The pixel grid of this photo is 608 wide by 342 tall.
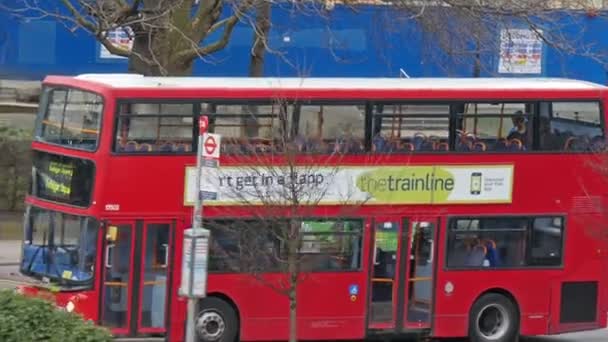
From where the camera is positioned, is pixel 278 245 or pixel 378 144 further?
pixel 378 144

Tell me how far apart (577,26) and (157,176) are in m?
16.3

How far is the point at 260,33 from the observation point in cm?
2216

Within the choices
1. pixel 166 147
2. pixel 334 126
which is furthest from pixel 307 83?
pixel 166 147

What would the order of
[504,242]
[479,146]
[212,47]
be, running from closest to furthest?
[479,146] → [504,242] → [212,47]

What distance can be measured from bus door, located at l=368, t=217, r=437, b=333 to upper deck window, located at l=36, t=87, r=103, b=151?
13.8ft

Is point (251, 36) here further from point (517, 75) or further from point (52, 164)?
point (52, 164)

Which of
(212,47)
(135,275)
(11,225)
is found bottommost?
(11,225)

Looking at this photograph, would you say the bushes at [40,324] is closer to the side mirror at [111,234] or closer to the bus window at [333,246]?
the side mirror at [111,234]

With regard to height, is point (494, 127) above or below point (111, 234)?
above

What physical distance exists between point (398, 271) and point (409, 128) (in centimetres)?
204

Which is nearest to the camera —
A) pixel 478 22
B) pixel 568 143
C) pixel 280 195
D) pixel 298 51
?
pixel 280 195

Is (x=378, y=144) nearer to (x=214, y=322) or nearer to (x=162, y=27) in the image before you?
(x=214, y=322)

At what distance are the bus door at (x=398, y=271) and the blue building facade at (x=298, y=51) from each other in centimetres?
915

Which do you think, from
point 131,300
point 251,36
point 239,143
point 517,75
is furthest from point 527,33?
Result: point 131,300
